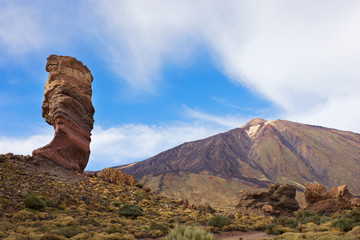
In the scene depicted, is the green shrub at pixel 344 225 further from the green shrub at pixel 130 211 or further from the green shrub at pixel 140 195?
the green shrub at pixel 140 195

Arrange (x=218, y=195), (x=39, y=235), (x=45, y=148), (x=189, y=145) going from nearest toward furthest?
(x=39, y=235)
(x=45, y=148)
(x=218, y=195)
(x=189, y=145)

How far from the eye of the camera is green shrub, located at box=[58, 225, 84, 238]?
12852 mm

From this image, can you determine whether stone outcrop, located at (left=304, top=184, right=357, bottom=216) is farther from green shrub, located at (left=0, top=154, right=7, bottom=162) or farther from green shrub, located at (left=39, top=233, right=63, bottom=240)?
green shrub, located at (left=0, top=154, right=7, bottom=162)

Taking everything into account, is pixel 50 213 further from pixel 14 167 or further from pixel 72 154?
pixel 72 154

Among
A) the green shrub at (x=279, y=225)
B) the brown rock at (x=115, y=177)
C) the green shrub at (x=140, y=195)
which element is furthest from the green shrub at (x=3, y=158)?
the green shrub at (x=279, y=225)

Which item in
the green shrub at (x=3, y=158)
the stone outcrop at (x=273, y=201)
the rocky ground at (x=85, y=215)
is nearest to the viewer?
the rocky ground at (x=85, y=215)

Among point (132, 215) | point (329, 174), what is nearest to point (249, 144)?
point (329, 174)

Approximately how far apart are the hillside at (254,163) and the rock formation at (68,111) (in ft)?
177

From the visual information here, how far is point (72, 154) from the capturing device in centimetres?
2806

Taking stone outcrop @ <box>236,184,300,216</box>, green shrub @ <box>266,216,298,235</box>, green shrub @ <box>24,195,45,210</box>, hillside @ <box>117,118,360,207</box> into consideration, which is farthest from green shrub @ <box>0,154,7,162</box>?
hillside @ <box>117,118,360,207</box>

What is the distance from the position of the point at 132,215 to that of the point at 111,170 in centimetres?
1472

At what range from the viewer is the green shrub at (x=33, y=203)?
16.8 meters

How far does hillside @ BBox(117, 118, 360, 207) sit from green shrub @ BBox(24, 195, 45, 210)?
64105mm

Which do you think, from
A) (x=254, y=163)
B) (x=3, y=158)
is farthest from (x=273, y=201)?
(x=254, y=163)
